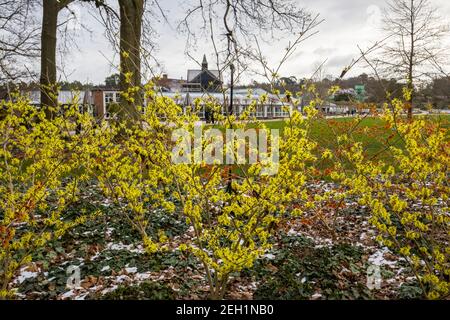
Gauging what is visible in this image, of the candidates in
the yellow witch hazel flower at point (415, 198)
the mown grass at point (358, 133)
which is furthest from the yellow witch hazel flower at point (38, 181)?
the yellow witch hazel flower at point (415, 198)

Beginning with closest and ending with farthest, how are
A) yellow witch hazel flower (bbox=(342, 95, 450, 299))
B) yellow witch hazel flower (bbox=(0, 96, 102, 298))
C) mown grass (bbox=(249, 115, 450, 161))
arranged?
1. yellow witch hazel flower (bbox=(342, 95, 450, 299))
2. yellow witch hazel flower (bbox=(0, 96, 102, 298))
3. mown grass (bbox=(249, 115, 450, 161))

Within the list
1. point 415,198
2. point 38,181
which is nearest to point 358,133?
point 415,198

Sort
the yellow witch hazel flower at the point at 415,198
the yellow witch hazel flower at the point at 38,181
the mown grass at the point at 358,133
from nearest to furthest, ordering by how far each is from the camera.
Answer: the yellow witch hazel flower at the point at 415,198 → the yellow witch hazel flower at the point at 38,181 → the mown grass at the point at 358,133

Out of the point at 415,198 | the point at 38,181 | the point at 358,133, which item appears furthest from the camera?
the point at 358,133

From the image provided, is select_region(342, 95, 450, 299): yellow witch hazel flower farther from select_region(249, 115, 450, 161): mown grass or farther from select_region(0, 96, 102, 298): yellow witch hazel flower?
select_region(0, 96, 102, 298): yellow witch hazel flower

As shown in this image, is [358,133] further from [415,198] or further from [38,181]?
[38,181]

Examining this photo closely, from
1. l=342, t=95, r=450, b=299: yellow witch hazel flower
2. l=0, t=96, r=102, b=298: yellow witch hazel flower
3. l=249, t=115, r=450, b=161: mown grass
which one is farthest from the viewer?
l=249, t=115, r=450, b=161: mown grass

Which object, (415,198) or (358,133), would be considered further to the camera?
(358,133)

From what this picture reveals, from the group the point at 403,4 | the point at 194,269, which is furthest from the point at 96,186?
the point at 403,4

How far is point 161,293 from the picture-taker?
146 inches

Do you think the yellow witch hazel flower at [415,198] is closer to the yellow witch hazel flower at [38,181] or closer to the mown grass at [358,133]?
the mown grass at [358,133]

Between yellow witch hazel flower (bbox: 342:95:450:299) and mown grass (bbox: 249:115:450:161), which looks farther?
mown grass (bbox: 249:115:450:161)

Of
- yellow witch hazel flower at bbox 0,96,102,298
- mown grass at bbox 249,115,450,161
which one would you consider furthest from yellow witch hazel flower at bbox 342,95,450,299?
yellow witch hazel flower at bbox 0,96,102,298

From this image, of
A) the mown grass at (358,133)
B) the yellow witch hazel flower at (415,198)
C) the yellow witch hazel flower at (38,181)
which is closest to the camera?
the yellow witch hazel flower at (415,198)
